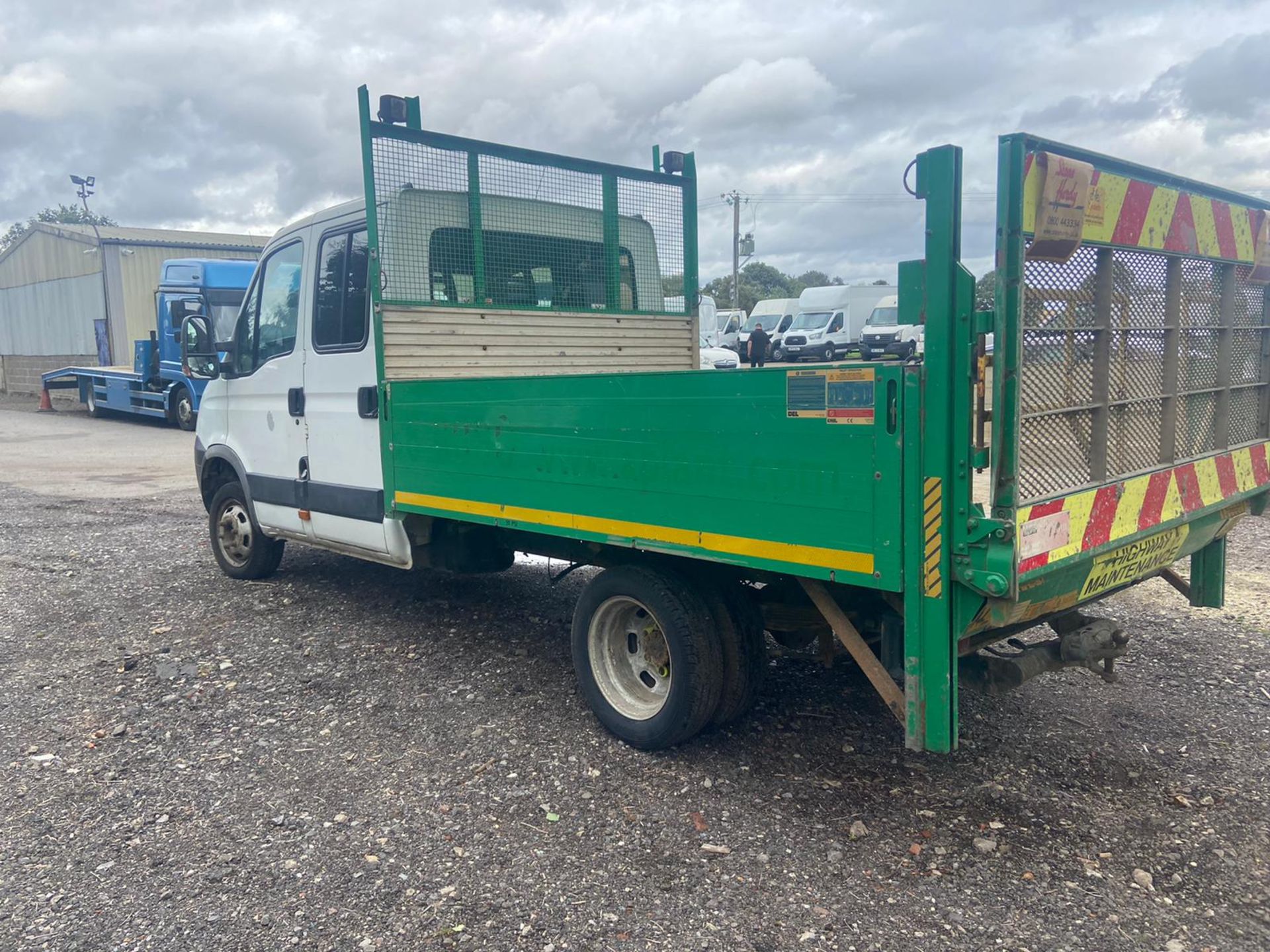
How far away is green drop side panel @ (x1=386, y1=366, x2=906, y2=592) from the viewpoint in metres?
3.11

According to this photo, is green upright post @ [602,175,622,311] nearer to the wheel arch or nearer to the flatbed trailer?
the flatbed trailer

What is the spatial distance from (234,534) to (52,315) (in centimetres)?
2836

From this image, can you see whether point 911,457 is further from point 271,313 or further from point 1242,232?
point 271,313

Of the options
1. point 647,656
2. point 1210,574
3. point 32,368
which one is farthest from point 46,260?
point 1210,574

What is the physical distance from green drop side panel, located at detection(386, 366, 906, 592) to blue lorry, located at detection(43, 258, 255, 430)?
10723mm

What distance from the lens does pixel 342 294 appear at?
17.8ft

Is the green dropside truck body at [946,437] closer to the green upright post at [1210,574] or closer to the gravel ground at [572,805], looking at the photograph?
the green upright post at [1210,574]

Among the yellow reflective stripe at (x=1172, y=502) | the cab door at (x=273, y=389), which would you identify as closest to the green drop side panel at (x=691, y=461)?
the yellow reflective stripe at (x=1172, y=502)

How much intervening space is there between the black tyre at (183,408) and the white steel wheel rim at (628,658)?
16.4 meters

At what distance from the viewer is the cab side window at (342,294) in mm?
5289

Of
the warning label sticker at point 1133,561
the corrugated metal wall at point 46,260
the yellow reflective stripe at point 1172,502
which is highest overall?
the corrugated metal wall at point 46,260

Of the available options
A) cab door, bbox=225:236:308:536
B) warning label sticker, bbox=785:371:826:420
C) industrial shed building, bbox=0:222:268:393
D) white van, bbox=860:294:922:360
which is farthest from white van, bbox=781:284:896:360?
warning label sticker, bbox=785:371:826:420

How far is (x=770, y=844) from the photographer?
11.0 feet

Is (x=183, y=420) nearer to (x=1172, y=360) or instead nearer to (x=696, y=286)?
(x=696, y=286)
